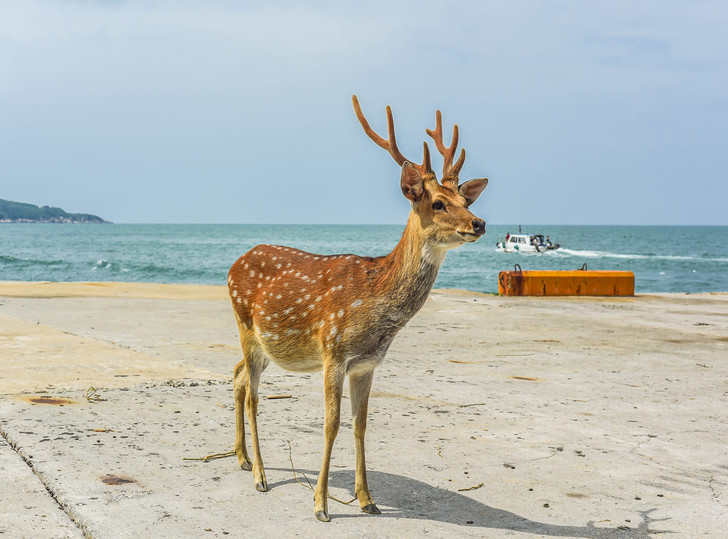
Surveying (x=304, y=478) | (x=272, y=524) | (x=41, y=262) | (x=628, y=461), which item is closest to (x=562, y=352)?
(x=628, y=461)

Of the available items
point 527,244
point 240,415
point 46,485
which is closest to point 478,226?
point 240,415

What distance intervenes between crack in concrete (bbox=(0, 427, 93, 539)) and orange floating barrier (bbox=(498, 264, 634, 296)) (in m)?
16.3

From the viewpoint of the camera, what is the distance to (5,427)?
6.26 m

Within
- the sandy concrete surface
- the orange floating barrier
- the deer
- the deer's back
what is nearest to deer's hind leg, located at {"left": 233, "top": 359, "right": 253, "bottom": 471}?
the sandy concrete surface

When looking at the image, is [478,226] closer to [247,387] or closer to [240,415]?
[247,387]

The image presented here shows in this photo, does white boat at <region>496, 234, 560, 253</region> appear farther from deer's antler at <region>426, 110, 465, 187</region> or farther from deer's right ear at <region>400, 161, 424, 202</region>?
deer's right ear at <region>400, 161, 424, 202</region>

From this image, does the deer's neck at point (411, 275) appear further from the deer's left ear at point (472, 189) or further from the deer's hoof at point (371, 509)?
the deer's hoof at point (371, 509)

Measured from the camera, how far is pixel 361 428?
4961mm

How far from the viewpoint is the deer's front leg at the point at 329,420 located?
4.69m

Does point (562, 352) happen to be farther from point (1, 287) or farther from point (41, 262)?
point (41, 262)

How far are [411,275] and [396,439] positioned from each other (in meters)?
2.32

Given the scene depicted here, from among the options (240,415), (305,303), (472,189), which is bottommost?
(240,415)

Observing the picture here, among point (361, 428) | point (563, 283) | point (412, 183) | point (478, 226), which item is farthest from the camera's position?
point (563, 283)

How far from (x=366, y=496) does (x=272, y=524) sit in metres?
0.69
